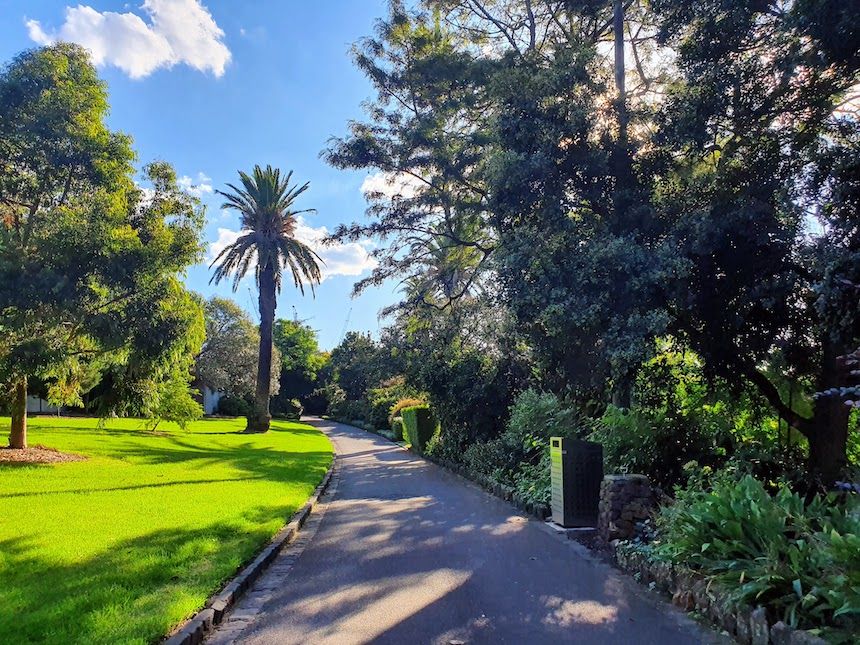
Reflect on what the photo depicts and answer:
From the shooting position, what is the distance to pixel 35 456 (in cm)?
1591

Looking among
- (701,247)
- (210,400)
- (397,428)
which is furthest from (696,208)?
(210,400)

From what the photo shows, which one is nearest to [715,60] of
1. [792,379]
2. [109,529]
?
[792,379]

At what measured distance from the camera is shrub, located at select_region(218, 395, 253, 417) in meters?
56.8

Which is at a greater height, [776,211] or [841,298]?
[776,211]

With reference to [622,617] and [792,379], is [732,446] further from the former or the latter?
[622,617]

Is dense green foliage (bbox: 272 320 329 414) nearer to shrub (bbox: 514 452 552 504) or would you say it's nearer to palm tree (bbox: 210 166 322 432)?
palm tree (bbox: 210 166 322 432)

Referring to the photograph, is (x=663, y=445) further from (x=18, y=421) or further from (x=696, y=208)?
(x=18, y=421)

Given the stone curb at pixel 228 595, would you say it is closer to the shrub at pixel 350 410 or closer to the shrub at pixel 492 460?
the shrub at pixel 492 460

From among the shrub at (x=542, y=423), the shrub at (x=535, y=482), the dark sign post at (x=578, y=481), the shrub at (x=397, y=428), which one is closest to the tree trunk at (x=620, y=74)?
the dark sign post at (x=578, y=481)

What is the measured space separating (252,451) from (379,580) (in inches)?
692

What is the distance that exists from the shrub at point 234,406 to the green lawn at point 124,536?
38.7 metres

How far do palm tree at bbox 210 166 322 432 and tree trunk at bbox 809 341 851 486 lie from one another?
101 feet

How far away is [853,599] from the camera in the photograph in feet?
13.9

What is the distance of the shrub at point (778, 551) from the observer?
4.52 meters
